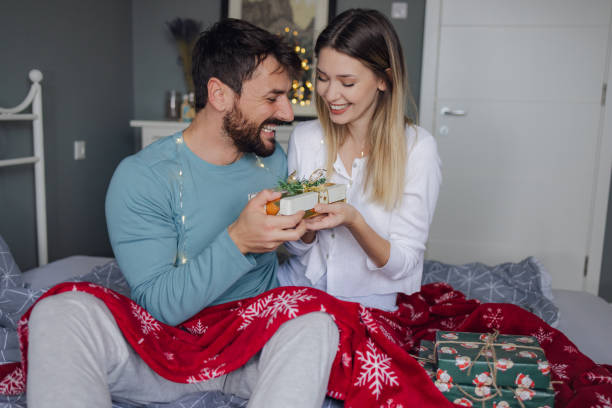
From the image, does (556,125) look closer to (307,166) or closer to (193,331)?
(307,166)

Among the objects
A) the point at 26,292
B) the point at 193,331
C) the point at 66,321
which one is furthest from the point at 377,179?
the point at 26,292

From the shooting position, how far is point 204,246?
4.50ft

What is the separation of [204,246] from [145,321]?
27 centimetres

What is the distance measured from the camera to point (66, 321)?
986 mm

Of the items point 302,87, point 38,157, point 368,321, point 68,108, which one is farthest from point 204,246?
point 302,87

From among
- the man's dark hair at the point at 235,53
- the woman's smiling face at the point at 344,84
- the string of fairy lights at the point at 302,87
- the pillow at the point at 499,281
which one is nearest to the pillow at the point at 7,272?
the man's dark hair at the point at 235,53

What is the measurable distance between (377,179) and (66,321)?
2.90 feet

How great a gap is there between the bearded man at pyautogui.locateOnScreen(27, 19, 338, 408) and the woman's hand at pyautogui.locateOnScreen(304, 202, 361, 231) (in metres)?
0.05

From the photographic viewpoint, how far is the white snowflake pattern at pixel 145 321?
115 cm

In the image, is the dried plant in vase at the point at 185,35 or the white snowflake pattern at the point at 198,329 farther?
the dried plant in vase at the point at 185,35

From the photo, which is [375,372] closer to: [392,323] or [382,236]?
[392,323]

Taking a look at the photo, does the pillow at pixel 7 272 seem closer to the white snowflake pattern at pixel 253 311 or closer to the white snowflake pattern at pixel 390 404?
the white snowflake pattern at pixel 253 311

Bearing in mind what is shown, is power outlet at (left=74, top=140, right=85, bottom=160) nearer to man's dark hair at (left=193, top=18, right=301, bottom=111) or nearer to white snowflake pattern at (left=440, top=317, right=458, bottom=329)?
man's dark hair at (left=193, top=18, right=301, bottom=111)

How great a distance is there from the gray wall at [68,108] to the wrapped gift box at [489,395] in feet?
6.13
